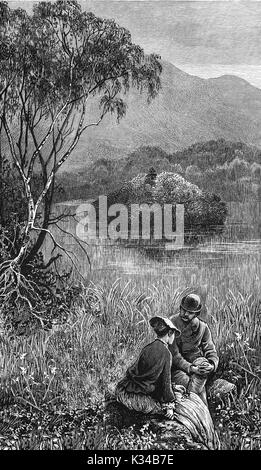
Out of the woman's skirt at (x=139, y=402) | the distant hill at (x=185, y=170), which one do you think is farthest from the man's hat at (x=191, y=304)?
the distant hill at (x=185, y=170)

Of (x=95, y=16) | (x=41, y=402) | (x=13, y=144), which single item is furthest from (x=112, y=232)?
(x=95, y=16)

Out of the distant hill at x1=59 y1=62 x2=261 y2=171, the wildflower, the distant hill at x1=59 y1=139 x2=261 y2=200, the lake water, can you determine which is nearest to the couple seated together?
the wildflower

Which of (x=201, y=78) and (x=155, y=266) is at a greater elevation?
(x=201, y=78)

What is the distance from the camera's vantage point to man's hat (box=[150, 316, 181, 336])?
4.66 meters

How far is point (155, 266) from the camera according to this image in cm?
483

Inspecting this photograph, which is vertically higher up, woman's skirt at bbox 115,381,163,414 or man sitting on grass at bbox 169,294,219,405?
man sitting on grass at bbox 169,294,219,405

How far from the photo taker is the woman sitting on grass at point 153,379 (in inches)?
180

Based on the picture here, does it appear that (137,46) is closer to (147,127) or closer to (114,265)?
(147,127)

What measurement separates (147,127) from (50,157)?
2.71ft

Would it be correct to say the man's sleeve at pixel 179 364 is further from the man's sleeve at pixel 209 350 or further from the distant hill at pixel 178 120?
the distant hill at pixel 178 120

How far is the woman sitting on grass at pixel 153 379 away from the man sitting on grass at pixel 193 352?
64 mm

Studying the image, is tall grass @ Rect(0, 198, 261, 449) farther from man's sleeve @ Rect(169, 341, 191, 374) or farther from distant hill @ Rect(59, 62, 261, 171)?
distant hill @ Rect(59, 62, 261, 171)

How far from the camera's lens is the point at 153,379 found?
457cm

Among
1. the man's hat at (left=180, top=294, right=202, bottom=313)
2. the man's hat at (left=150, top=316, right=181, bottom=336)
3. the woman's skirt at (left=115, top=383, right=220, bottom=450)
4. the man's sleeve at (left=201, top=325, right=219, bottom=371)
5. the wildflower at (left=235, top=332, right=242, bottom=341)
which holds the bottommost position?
the woman's skirt at (left=115, top=383, right=220, bottom=450)
